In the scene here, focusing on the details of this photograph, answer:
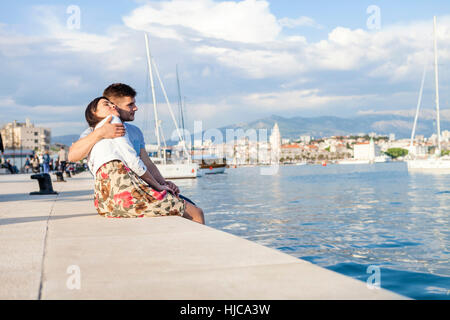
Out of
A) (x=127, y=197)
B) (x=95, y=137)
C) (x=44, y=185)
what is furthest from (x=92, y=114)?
(x=44, y=185)

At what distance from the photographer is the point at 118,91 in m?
4.47

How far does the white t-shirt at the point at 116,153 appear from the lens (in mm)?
4172

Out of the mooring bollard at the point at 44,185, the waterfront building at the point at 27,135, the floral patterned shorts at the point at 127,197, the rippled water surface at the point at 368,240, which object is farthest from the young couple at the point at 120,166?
the waterfront building at the point at 27,135

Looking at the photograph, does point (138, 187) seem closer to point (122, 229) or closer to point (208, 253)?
point (122, 229)

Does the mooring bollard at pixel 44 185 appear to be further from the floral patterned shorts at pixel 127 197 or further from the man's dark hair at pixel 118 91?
the man's dark hair at pixel 118 91

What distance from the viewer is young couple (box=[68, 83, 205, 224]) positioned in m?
4.15

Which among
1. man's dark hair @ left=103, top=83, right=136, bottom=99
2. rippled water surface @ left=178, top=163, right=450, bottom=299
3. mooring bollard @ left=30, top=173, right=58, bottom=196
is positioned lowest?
rippled water surface @ left=178, top=163, right=450, bottom=299

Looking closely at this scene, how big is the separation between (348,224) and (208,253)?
6294 millimetres

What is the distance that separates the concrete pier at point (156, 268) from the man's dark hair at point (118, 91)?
1.27 metres

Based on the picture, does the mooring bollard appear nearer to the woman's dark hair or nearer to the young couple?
the young couple

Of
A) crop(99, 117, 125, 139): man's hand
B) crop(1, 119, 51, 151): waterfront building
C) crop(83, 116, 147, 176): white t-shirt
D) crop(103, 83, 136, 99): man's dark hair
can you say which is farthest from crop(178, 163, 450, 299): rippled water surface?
crop(1, 119, 51, 151): waterfront building

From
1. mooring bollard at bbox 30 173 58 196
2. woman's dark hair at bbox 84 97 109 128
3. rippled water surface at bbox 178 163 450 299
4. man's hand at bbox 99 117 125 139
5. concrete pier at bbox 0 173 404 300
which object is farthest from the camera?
mooring bollard at bbox 30 173 58 196

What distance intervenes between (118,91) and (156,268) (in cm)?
239
